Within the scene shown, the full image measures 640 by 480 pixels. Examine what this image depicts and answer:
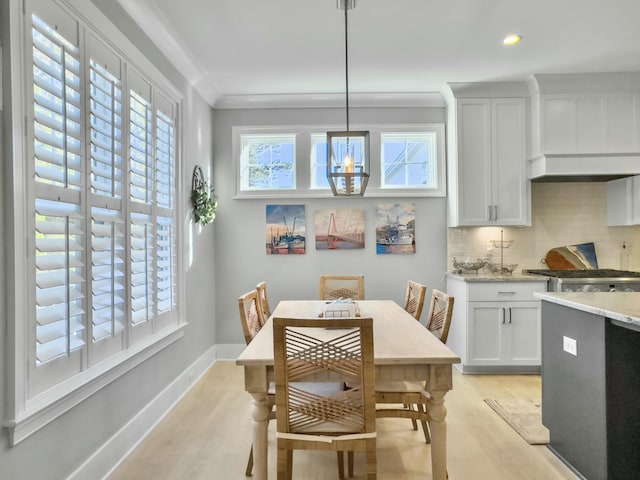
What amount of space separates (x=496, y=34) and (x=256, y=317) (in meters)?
2.74

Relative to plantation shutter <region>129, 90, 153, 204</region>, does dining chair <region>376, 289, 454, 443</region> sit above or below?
below

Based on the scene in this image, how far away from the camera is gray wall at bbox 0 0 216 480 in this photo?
1.61 metres

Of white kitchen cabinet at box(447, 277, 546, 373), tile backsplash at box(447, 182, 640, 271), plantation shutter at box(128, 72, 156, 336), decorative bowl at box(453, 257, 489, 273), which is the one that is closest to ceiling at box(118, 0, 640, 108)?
plantation shutter at box(128, 72, 156, 336)

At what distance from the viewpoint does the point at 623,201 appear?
13.6ft

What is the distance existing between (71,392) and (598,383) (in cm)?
252

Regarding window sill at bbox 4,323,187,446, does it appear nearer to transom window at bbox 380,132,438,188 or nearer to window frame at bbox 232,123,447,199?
window frame at bbox 232,123,447,199

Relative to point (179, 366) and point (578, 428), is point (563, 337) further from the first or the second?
point (179, 366)

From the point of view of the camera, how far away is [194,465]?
2404 millimetres

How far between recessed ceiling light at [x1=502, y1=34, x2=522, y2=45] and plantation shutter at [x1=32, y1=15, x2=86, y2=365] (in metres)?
2.94

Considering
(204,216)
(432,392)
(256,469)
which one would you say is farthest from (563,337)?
(204,216)

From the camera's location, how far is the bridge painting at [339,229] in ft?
14.9

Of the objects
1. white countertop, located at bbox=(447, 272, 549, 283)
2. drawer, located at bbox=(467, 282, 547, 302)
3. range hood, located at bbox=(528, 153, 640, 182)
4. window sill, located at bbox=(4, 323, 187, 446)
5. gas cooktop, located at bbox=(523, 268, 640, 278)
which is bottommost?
window sill, located at bbox=(4, 323, 187, 446)

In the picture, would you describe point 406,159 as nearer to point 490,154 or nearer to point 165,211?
point 490,154

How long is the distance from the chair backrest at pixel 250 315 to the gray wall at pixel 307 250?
1.69 m
